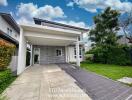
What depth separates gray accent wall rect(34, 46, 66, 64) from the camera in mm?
17842

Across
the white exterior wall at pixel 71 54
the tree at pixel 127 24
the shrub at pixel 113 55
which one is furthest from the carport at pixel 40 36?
the tree at pixel 127 24

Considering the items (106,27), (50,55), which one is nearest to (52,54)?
(50,55)

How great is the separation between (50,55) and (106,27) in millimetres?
9861

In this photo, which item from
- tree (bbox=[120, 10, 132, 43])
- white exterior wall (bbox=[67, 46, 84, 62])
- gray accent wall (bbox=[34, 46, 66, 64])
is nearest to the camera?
gray accent wall (bbox=[34, 46, 66, 64])

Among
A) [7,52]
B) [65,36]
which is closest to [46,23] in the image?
[65,36]

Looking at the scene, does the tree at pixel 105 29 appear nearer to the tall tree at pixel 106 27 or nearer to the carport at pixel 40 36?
the tall tree at pixel 106 27

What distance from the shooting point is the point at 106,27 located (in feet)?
61.3

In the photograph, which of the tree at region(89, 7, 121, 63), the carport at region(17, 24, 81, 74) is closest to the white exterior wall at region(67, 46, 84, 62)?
the carport at region(17, 24, 81, 74)

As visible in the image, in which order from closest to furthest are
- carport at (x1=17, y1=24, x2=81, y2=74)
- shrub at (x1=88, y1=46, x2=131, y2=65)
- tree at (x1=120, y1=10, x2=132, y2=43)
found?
carport at (x1=17, y1=24, x2=81, y2=74) < shrub at (x1=88, y1=46, x2=131, y2=65) < tree at (x1=120, y1=10, x2=132, y2=43)

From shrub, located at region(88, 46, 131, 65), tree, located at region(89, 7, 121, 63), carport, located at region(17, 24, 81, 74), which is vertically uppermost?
tree, located at region(89, 7, 121, 63)

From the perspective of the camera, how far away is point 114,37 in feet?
58.4

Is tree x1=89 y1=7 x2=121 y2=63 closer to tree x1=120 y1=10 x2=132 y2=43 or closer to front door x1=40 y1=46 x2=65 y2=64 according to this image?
tree x1=120 y1=10 x2=132 y2=43

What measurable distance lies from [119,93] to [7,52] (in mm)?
5921

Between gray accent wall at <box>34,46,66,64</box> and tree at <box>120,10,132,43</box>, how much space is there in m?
10.0
